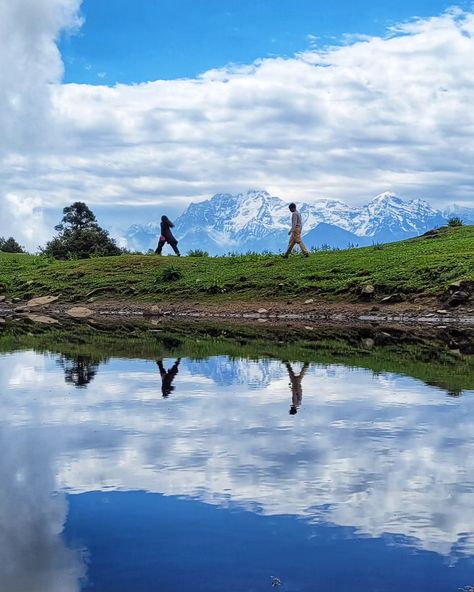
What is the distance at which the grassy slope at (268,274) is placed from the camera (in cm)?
3731

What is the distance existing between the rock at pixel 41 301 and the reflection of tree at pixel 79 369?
22955mm

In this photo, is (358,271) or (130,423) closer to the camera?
(130,423)

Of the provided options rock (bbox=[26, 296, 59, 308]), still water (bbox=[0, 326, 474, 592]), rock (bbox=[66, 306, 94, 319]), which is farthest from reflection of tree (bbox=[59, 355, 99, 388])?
rock (bbox=[26, 296, 59, 308])

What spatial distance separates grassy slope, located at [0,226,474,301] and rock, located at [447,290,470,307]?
42.7 inches

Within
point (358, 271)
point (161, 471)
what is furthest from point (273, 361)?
point (358, 271)

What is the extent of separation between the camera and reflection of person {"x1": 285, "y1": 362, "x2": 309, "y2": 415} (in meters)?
14.1

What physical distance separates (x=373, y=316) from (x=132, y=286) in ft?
47.6

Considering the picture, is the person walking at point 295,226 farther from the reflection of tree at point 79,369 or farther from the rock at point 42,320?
the reflection of tree at point 79,369

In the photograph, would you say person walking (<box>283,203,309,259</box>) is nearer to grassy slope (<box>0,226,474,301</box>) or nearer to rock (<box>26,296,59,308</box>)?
grassy slope (<box>0,226,474,301</box>)

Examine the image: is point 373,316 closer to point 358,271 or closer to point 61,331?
point 358,271

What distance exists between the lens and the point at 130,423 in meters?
12.5

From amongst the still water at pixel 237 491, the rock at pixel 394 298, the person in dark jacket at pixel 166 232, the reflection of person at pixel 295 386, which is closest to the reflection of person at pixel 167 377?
the still water at pixel 237 491

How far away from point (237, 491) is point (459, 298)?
87.7ft

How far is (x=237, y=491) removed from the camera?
882 centimetres
